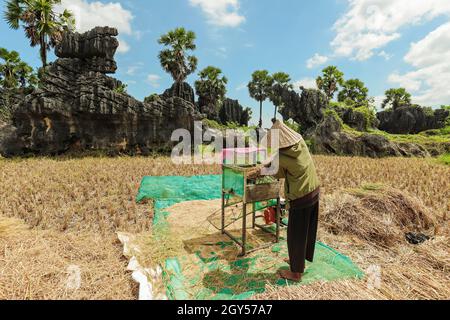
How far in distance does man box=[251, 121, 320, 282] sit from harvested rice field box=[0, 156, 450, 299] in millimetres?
357

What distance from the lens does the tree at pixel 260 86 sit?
3127cm

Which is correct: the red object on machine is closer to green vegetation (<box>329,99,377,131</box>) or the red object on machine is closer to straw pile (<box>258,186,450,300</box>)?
straw pile (<box>258,186,450,300</box>)

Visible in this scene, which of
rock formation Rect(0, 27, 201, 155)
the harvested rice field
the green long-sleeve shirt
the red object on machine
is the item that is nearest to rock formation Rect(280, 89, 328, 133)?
rock formation Rect(0, 27, 201, 155)

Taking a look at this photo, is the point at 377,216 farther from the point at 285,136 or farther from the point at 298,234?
the point at 285,136

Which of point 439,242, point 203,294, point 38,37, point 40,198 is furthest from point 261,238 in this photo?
point 38,37

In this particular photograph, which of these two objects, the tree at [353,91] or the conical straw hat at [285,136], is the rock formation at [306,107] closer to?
the tree at [353,91]

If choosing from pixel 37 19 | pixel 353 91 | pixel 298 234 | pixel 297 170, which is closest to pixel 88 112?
pixel 37 19

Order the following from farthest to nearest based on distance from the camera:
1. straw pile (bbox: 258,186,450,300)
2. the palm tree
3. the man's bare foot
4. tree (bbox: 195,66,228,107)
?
1. tree (bbox: 195,66,228,107)
2. the palm tree
3. the man's bare foot
4. straw pile (bbox: 258,186,450,300)

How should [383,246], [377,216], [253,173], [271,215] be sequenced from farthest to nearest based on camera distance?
[377,216] → [271,215] → [383,246] → [253,173]

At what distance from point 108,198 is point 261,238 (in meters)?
3.76

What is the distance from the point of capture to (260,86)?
32.0 metres

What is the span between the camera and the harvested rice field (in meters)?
2.30

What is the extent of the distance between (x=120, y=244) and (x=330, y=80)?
32.1m

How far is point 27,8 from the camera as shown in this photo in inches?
559
